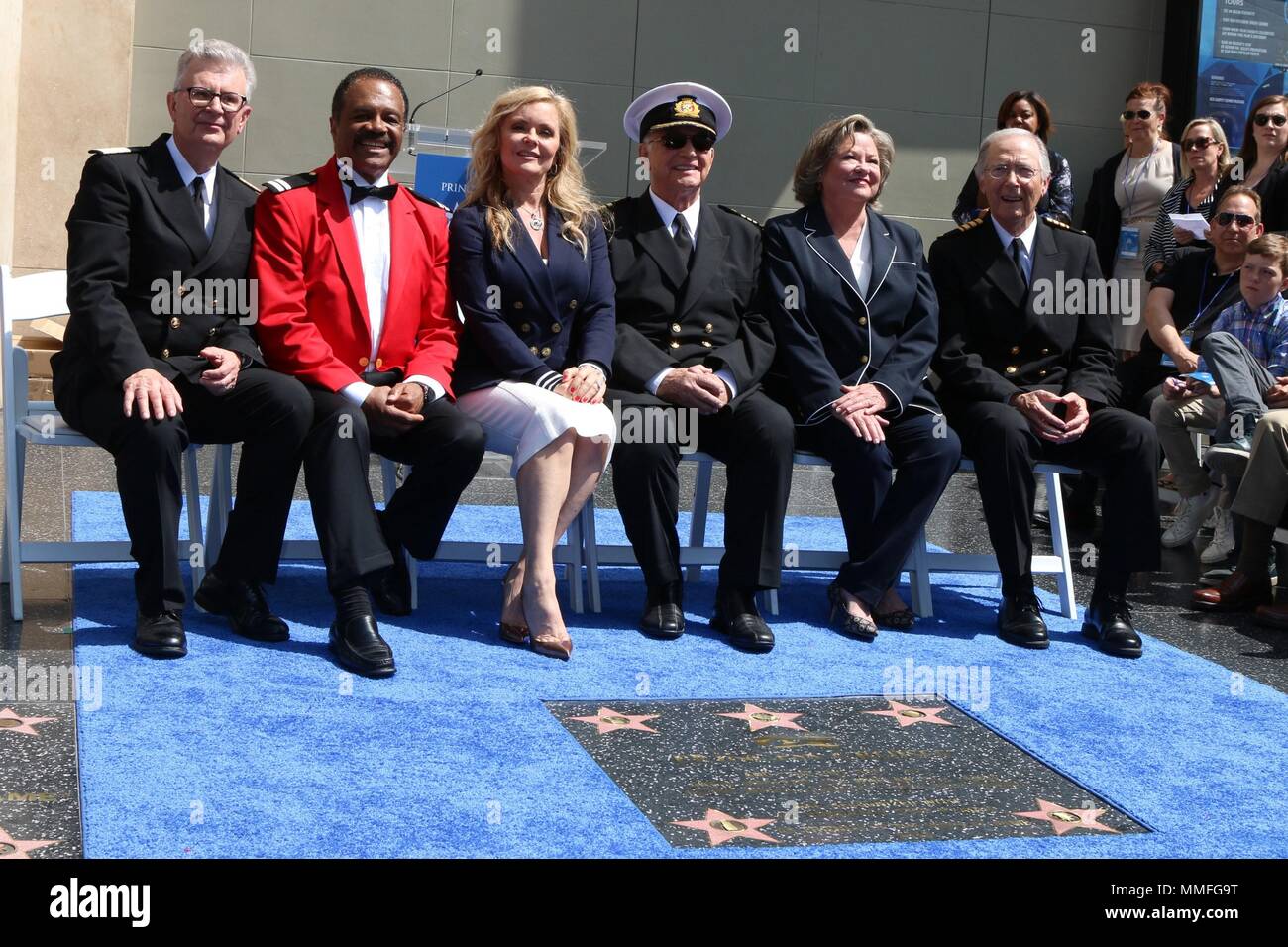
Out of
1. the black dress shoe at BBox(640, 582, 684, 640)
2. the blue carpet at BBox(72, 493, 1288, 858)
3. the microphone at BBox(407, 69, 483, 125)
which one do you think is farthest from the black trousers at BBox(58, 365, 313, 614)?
the microphone at BBox(407, 69, 483, 125)

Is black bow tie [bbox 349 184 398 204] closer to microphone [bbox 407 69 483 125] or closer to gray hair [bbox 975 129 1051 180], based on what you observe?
gray hair [bbox 975 129 1051 180]

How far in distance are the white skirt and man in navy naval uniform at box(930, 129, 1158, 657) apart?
143 cm

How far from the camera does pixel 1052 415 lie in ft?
17.4

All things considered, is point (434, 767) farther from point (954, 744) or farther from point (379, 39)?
point (379, 39)

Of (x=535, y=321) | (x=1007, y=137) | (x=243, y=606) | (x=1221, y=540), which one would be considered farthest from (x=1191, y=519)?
(x=243, y=606)

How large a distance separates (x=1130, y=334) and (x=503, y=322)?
5062 millimetres

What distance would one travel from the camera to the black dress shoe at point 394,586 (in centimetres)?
500

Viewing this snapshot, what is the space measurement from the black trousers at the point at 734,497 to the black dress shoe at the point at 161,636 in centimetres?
147

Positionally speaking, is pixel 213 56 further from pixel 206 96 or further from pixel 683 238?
pixel 683 238

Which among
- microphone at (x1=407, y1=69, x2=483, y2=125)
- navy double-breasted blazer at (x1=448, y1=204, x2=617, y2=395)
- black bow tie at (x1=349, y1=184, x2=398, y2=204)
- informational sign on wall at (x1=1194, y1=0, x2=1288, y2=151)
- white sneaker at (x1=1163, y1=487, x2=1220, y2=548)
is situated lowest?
white sneaker at (x1=1163, y1=487, x2=1220, y2=548)

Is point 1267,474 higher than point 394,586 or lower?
higher

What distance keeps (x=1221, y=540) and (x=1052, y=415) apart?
6.41 feet

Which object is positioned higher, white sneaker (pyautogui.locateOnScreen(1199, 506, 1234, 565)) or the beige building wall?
the beige building wall

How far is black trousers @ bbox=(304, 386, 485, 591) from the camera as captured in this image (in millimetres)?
4504
